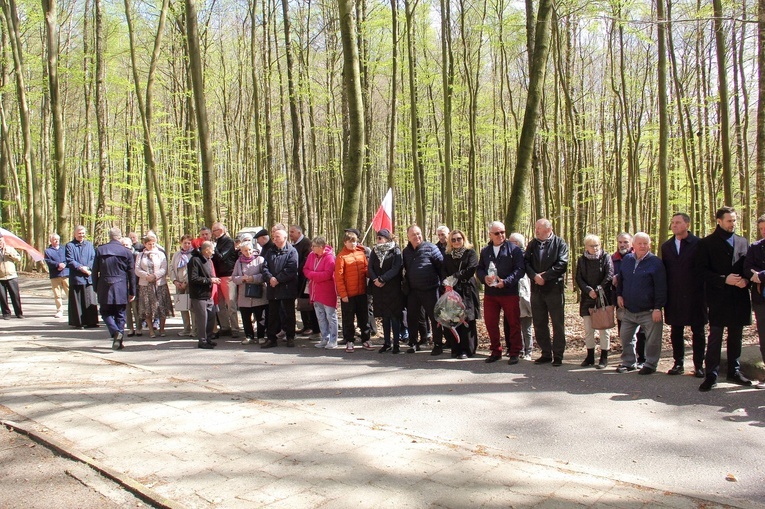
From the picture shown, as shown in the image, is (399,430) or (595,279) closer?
(399,430)

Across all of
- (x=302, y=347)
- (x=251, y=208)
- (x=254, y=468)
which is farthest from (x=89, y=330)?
(x=251, y=208)

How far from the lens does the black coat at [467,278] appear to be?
837 centimetres

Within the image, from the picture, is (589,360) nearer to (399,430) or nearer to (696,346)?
(696,346)

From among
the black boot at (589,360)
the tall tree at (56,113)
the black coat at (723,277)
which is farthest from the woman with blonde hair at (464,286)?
the tall tree at (56,113)

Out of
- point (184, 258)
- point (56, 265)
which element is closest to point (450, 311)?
point (184, 258)

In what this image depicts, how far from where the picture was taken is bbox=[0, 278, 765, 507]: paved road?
388cm

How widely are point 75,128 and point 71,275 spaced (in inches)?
1224

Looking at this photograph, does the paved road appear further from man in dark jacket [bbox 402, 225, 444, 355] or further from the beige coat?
the beige coat

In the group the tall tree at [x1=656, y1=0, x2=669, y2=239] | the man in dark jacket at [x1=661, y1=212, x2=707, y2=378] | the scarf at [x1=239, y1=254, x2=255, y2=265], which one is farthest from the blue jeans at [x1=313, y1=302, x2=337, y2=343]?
the tall tree at [x1=656, y1=0, x2=669, y2=239]

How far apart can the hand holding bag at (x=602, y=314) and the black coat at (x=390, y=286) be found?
296 centimetres

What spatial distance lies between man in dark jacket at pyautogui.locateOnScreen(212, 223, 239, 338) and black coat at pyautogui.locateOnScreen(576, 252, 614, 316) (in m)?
6.33

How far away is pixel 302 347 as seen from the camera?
9719 mm

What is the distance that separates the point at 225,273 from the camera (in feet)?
35.2

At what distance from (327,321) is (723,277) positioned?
19.6 feet
